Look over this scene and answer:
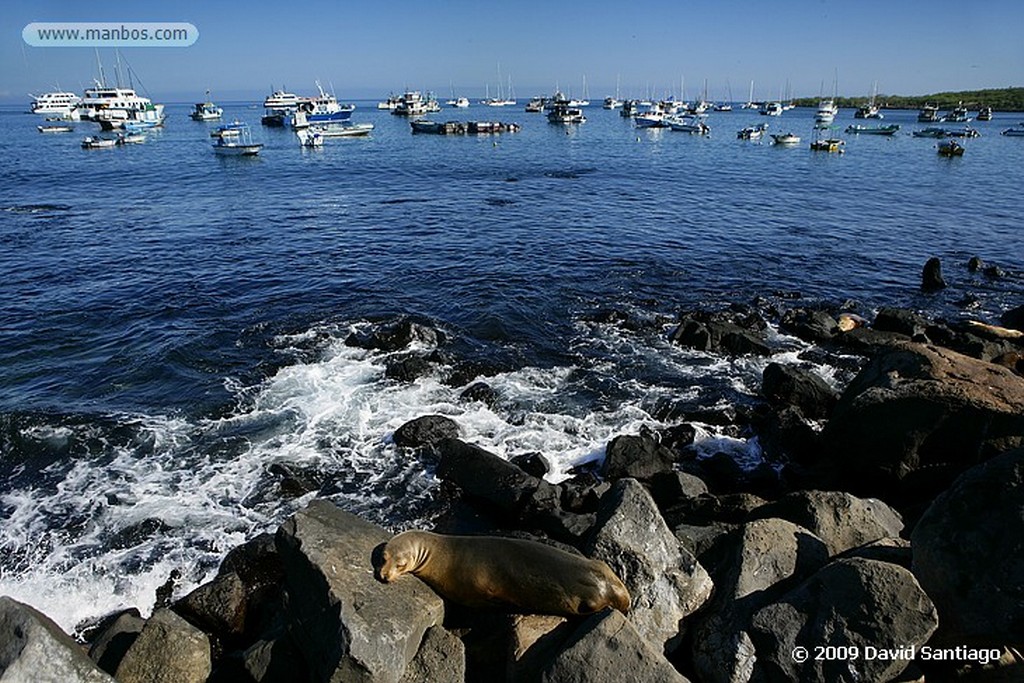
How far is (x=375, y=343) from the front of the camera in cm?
2034

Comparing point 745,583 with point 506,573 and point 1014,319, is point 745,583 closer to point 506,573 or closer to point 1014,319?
point 506,573

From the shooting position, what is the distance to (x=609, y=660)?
6207 mm

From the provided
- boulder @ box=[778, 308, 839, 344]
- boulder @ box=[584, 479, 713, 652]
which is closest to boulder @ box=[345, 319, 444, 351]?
boulder @ box=[778, 308, 839, 344]

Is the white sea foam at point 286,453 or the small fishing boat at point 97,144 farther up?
the small fishing boat at point 97,144

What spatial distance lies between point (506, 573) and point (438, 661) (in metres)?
1.33

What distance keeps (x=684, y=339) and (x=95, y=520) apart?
17547 millimetres

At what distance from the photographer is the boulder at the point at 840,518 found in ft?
28.0

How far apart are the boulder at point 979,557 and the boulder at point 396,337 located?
52.5 ft

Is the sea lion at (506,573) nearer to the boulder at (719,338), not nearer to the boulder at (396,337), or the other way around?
the boulder at (396,337)

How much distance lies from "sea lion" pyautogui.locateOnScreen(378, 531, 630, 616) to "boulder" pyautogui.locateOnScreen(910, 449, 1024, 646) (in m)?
3.50

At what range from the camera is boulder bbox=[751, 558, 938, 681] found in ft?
19.7

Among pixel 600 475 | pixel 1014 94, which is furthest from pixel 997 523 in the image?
pixel 1014 94

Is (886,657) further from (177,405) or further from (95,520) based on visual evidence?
(177,405)

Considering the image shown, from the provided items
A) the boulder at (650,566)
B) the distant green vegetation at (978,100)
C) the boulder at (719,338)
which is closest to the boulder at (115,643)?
the boulder at (650,566)
